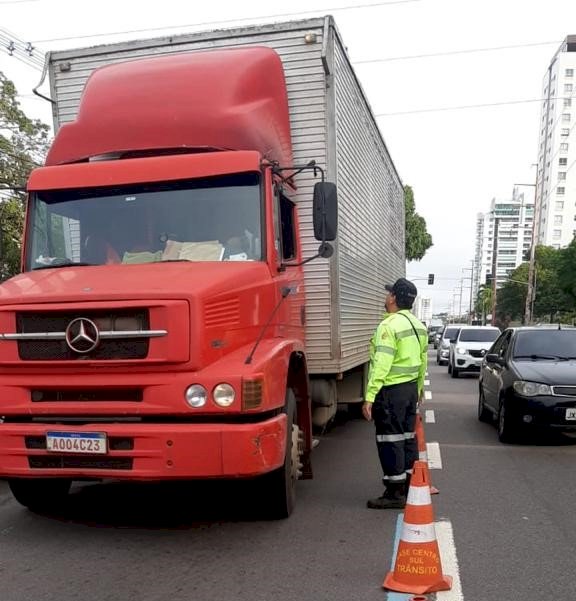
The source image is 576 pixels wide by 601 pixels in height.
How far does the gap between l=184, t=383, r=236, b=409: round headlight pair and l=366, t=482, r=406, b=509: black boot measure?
2.11m

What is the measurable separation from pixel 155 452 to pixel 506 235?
177 metres

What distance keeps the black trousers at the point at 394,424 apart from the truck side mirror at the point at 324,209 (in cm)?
146

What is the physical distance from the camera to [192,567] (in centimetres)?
445

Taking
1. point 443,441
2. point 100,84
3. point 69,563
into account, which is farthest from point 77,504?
point 443,441

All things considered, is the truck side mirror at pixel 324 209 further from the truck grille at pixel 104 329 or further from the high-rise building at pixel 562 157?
the high-rise building at pixel 562 157

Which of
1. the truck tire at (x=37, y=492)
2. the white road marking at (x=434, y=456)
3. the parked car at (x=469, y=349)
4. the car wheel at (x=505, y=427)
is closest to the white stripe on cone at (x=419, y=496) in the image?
the truck tire at (x=37, y=492)

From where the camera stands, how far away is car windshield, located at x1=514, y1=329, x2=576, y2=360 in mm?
9523

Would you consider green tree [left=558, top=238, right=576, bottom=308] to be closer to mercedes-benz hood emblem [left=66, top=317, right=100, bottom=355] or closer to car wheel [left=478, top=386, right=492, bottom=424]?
car wheel [left=478, top=386, right=492, bottom=424]

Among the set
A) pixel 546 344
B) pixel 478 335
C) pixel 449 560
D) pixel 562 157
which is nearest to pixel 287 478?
pixel 449 560

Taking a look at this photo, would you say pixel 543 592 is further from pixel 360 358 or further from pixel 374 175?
pixel 374 175

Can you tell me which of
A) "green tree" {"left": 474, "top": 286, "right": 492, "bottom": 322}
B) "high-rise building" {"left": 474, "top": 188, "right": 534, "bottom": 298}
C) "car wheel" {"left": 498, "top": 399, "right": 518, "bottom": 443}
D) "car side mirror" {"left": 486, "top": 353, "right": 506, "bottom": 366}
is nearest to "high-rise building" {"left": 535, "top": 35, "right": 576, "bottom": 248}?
"green tree" {"left": 474, "top": 286, "right": 492, "bottom": 322}

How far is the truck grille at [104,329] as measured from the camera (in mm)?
4551

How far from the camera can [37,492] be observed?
570 centimetres

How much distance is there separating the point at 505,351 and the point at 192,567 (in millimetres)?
6810
